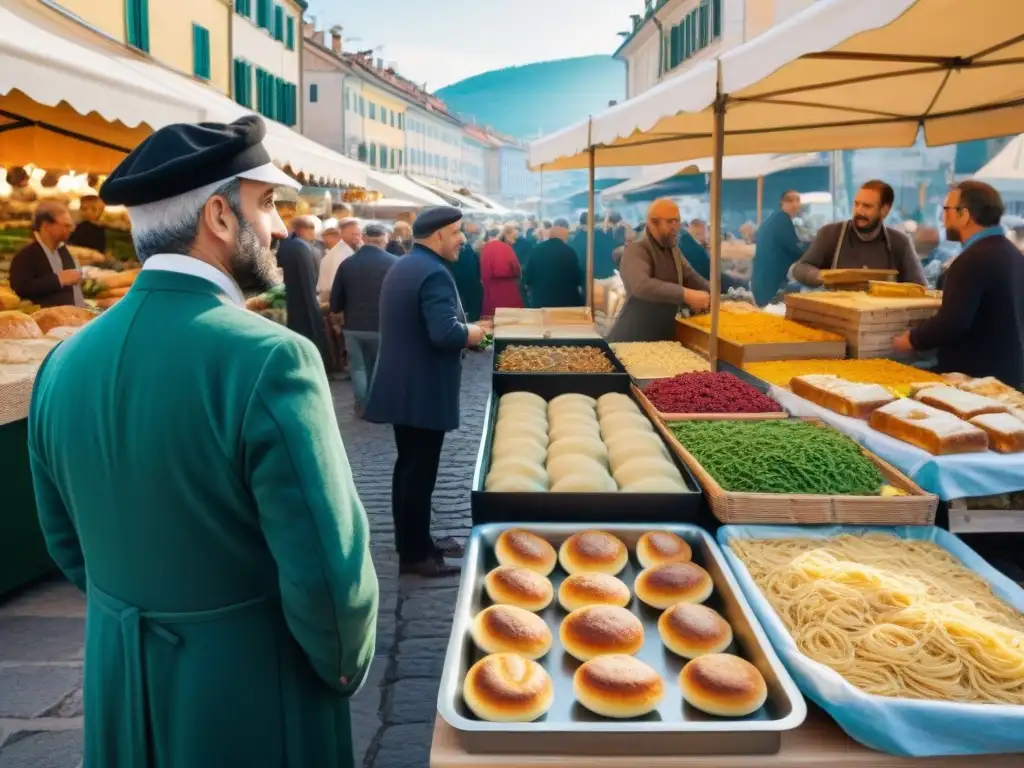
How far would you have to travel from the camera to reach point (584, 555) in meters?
2.62

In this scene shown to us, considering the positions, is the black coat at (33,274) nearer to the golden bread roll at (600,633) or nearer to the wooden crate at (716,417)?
the wooden crate at (716,417)

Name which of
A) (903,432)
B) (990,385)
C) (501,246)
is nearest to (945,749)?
(903,432)

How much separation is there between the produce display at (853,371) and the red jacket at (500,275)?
25.8ft

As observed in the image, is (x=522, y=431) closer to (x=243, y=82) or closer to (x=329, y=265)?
(x=329, y=265)

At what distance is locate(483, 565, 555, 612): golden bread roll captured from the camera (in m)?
2.38

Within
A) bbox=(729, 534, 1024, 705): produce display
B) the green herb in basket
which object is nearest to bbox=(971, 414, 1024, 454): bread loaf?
the green herb in basket

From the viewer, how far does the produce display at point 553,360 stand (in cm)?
554

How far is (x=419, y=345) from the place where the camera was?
16.7ft

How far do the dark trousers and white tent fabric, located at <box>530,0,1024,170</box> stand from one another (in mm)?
2219

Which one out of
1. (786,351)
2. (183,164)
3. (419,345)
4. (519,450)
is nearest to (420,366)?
(419,345)

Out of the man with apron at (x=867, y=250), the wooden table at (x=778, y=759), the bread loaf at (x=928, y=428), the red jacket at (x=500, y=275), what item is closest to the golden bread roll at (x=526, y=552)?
the wooden table at (x=778, y=759)

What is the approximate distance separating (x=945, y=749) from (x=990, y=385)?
3004 millimetres

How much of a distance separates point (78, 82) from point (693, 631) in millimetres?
4765

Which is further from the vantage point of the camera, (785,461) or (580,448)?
(580,448)
